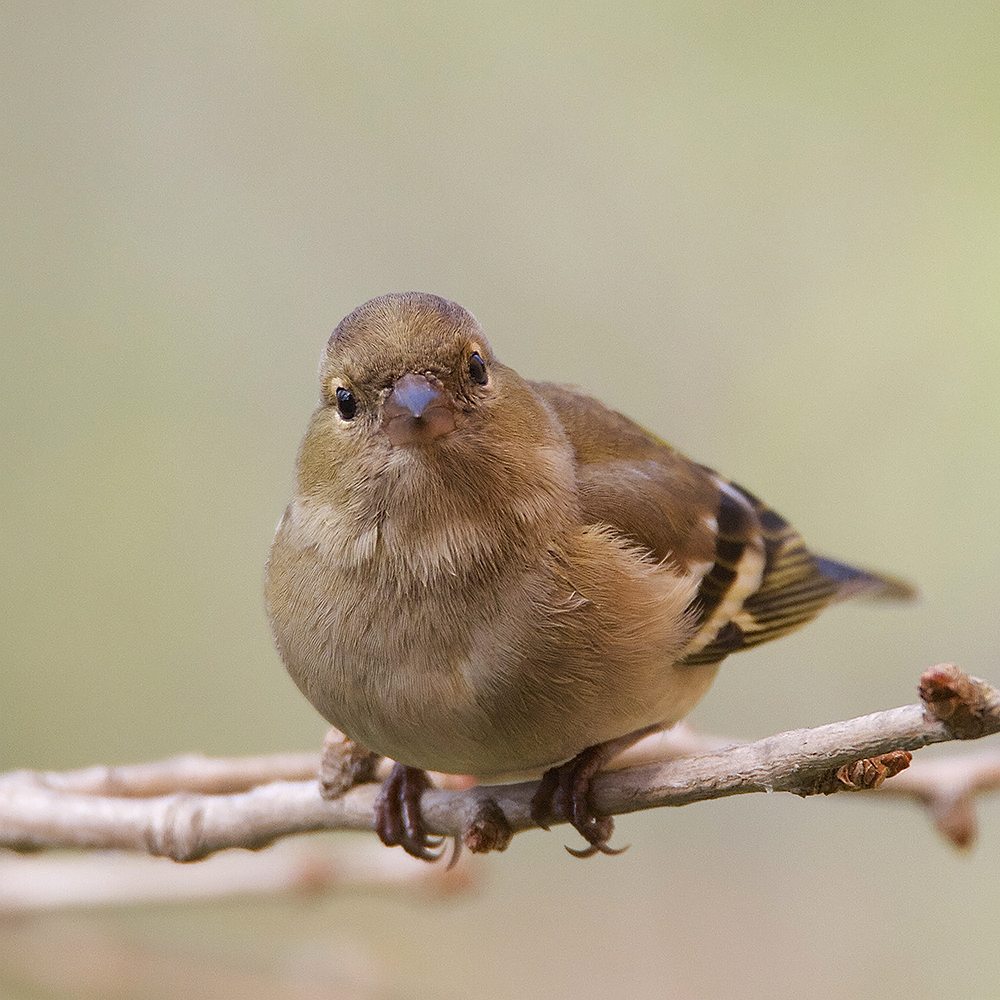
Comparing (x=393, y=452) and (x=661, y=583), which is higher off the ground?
(x=393, y=452)

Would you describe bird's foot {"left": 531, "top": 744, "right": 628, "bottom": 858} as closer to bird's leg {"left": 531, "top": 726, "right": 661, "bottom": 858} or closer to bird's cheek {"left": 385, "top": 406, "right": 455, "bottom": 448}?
bird's leg {"left": 531, "top": 726, "right": 661, "bottom": 858}

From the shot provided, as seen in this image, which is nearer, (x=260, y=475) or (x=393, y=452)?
(x=393, y=452)

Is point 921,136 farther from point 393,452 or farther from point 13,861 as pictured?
point 13,861

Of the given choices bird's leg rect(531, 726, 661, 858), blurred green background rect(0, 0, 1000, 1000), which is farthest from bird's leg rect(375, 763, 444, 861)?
blurred green background rect(0, 0, 1000, 1000)

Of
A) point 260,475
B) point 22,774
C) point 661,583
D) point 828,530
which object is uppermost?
point 260,475

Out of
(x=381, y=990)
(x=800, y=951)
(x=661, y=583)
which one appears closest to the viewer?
(x=661, y=583)

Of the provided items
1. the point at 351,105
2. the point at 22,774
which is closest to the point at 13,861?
the point at 22,774

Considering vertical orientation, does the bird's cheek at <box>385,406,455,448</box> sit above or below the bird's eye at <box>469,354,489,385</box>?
below
